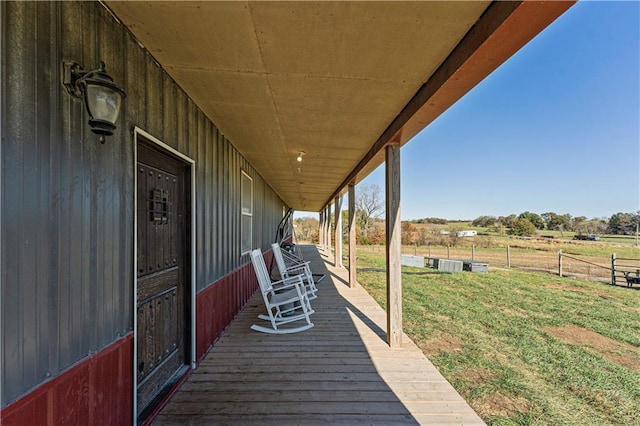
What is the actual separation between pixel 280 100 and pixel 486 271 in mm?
12389

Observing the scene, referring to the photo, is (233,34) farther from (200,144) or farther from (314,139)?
(314,139)

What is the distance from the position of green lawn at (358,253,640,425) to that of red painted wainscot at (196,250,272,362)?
98.3 inches

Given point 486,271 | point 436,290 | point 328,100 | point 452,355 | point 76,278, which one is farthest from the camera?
point 486,271

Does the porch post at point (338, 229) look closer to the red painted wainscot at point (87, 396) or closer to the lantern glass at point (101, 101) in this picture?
the red painted wainscot at point (87, 396)

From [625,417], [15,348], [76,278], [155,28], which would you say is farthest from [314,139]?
[625,417]

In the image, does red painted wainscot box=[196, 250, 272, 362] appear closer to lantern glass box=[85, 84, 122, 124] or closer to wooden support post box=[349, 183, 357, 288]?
lantern glass box=[85, 84, 122, 124]

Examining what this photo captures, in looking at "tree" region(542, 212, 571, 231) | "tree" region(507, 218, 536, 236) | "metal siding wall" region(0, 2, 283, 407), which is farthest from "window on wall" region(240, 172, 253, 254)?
"tree" region(542, 212, 571, 231)

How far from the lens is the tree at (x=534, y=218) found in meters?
37.4

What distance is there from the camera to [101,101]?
4.10ft

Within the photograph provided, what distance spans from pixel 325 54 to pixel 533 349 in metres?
4.59

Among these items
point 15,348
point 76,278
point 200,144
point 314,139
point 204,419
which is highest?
point 314,139

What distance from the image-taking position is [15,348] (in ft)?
3.18

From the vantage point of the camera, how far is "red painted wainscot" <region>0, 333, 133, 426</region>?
1.03m

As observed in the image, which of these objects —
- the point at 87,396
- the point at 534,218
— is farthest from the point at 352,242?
the point at 534,218
